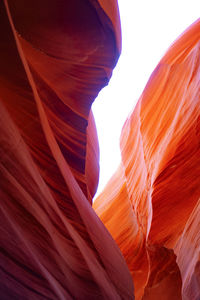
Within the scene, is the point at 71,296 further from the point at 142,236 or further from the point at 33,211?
the point at 142,236

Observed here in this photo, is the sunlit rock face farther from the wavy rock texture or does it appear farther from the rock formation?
the wavy rock texture

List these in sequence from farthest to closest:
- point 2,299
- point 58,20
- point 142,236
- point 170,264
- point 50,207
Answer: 1. point 142,236
2. point 170,264
3. point 58,20
4. point 50,207
5. point 2,299

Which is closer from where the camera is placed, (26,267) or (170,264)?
(26,267)

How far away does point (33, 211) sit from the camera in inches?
104

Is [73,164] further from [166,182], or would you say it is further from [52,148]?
[166,182]

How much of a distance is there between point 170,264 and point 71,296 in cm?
267

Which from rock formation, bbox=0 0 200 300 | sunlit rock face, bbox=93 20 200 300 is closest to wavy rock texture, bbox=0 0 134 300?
rock formation, bbox=0 0 200 300

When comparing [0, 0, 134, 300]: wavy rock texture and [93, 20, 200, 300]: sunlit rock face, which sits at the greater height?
[0, 0, 134, 300]: wavy rock texture

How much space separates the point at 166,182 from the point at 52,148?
2.48m

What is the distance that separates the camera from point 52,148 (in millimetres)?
3012

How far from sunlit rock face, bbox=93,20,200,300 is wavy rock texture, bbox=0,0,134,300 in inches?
54.8

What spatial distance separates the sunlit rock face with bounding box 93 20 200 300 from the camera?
15.8 ft

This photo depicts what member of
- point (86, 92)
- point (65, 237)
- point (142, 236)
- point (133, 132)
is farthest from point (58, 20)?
point (142, 236)

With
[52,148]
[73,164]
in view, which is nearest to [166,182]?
[73,164]
